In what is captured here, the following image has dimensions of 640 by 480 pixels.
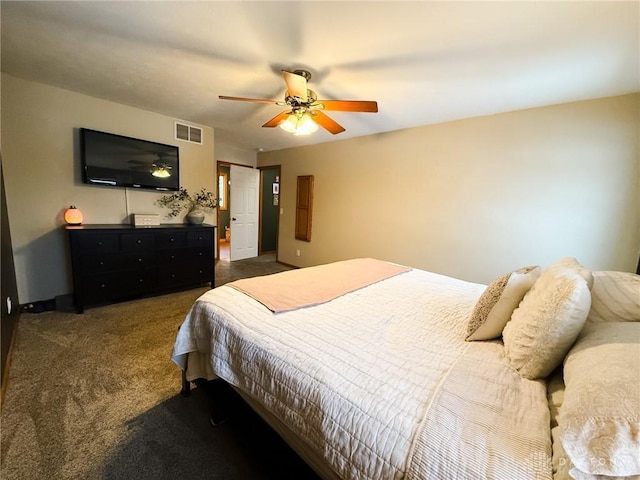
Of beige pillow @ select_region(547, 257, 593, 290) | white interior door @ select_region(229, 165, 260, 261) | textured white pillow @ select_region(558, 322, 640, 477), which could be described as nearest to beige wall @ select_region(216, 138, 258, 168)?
white interior door @ select_region(229, 165, 260, 261)

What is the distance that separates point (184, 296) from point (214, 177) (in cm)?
195

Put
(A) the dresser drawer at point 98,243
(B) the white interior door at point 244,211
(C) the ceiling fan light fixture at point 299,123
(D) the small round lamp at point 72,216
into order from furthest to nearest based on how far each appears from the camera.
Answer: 1. (B) the white interior door at point 244,211
2. (D) the small round lamp at point 72,216
3. (A) the dresser drawer at point 98,243
4. (C) the ceiling fan light fixture at point 299,123

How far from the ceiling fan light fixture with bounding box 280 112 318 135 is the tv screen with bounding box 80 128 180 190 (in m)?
2.17

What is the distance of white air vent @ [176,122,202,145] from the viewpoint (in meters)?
3.77

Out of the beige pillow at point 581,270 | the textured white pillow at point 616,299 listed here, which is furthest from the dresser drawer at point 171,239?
the textured white pillow at point 616,299

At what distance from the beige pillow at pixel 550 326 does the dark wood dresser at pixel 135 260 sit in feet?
11.9

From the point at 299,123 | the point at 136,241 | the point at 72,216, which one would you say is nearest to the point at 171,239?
the point at 136,241

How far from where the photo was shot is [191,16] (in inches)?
64.0

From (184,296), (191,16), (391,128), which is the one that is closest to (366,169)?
(391,128)

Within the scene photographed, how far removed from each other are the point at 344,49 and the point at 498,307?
191 cm

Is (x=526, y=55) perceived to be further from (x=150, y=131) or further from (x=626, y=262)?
(x=150, y=131)

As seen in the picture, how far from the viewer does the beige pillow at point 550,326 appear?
909mm

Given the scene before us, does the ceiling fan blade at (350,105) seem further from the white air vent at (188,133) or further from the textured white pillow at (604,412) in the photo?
the white air vent at (188,133)

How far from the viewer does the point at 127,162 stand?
3.29m
